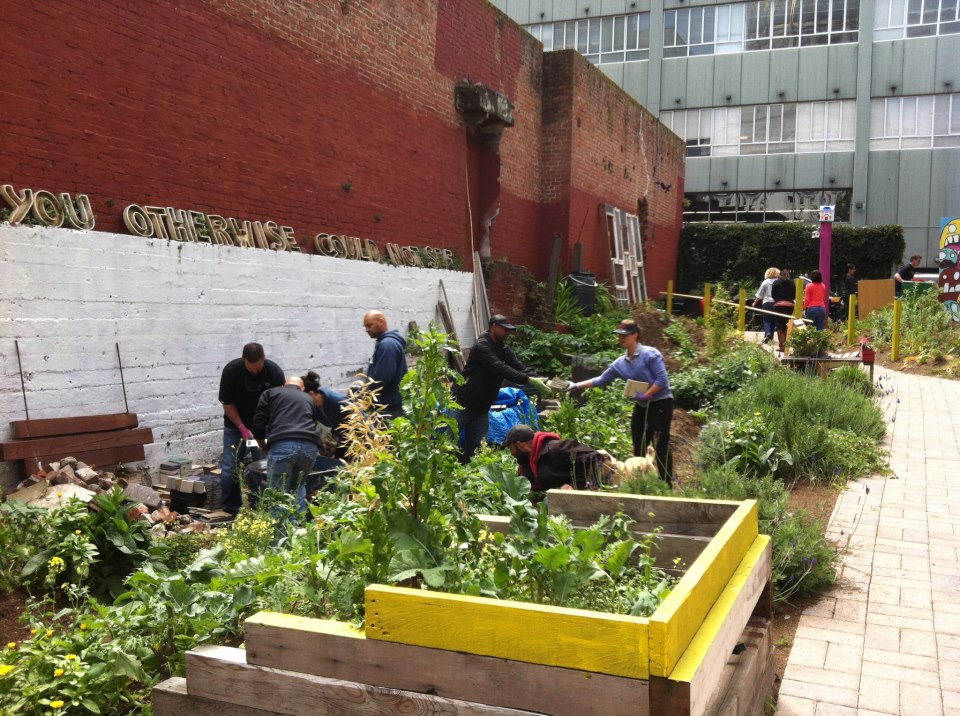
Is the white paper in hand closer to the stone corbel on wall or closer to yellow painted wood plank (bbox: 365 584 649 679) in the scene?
yellow painted wood plank (bbox: 365 584 649 679)

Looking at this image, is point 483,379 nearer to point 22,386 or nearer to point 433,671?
point 22,386

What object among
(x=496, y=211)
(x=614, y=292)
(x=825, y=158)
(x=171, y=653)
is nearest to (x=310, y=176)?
(x=496, y=211)

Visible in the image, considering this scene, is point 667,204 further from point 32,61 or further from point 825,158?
point 32,61

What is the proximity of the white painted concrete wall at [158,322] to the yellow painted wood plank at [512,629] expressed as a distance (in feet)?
17.2

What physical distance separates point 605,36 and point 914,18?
11.4 m

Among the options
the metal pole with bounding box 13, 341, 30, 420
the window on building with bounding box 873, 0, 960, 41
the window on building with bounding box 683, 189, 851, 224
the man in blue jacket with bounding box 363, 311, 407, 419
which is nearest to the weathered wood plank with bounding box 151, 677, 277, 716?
the metal pole with bounding box 13, 341, 30, 420

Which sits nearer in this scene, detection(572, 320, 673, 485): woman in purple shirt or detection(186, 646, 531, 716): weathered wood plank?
detection(186, 646, 531, 716): weathered wood plank

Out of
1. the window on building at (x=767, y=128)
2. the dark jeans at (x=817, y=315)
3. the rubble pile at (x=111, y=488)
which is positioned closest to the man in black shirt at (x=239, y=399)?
the rubble pile at (x=111, y=488)

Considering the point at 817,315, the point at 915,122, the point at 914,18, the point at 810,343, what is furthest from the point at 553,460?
the point at 914,18

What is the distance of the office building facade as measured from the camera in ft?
98.4

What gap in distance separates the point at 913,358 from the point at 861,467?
849 centimetres

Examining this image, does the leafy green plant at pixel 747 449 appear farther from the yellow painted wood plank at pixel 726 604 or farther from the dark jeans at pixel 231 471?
the dark jeans at pixel 231 471

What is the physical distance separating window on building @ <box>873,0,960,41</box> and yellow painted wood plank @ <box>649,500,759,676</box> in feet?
108

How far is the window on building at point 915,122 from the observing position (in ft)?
97.9
